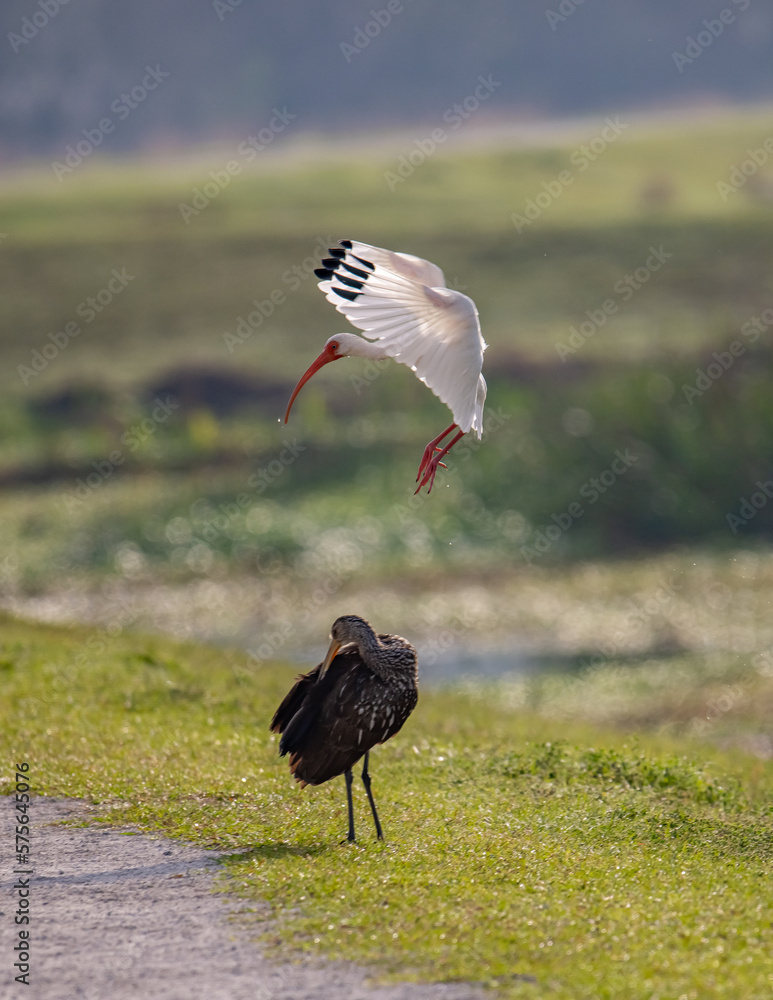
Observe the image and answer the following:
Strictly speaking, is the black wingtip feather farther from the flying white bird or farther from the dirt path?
the dirt path

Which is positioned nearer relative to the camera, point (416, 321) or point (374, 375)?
point (416, 321)

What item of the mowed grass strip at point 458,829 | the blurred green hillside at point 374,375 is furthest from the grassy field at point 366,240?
the mowed grass strip at point 458,829

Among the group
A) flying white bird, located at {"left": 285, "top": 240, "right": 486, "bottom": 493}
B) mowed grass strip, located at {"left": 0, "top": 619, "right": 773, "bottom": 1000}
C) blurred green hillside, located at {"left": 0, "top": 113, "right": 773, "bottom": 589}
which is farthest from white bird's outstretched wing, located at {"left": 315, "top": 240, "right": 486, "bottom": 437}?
blurred green hillside, located at {"left": 0, "top": 113, "right": 773, "bottom": 589}

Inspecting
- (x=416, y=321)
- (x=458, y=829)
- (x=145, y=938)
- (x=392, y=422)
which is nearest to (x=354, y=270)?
(x=416, y=321)

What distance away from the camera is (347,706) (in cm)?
1059

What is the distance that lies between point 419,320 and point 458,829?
4.18 meters

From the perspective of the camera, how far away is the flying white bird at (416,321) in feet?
33.6

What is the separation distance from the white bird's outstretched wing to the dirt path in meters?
3.96

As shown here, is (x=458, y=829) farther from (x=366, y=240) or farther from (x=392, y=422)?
(x=366, y=240)

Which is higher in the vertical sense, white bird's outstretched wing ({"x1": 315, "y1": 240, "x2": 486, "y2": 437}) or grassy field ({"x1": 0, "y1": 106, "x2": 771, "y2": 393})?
white bird's outstretched wing ({"x1": 315, "y1": 240, "x2": 486, "y2": 437})

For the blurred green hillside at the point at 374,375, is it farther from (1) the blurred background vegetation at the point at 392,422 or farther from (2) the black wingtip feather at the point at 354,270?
(2) the black wingtip feather at the point at 354,270

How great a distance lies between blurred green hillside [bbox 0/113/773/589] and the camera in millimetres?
36000

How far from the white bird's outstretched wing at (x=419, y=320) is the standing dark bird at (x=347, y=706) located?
2027mm

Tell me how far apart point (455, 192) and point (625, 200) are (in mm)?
10870
